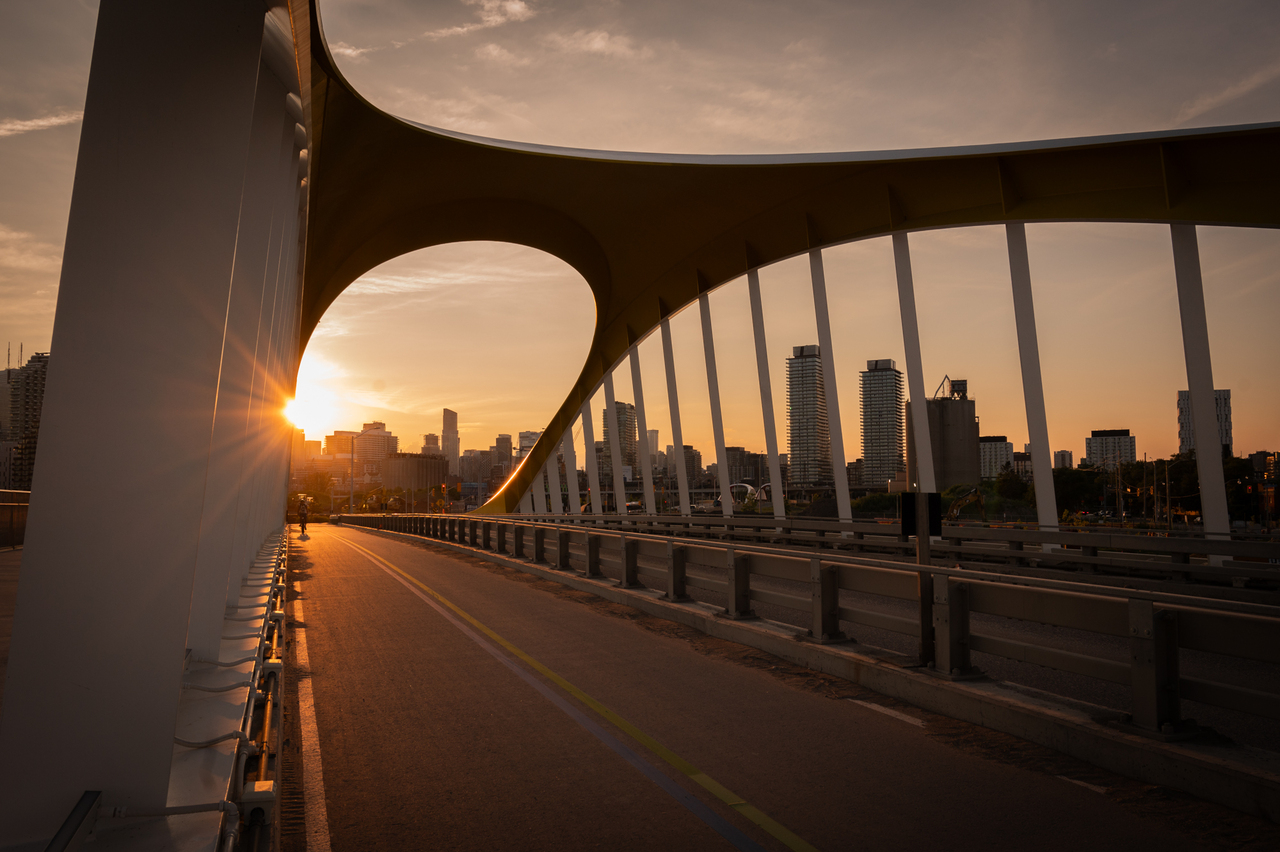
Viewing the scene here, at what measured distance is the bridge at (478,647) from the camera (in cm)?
333

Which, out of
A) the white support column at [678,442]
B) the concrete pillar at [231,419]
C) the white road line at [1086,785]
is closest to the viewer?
the white road line at [1086,785]

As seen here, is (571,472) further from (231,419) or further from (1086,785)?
(1086,785)

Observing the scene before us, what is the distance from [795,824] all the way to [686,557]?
729 centimetres

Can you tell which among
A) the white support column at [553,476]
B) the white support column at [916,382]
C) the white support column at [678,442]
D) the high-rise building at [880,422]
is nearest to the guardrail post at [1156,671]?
the white support column at [916,382]

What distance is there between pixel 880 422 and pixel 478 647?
54.0 feet

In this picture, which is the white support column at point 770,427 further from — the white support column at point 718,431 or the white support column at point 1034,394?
the white support column at point 1034,394

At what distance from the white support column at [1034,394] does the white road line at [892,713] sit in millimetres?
10891

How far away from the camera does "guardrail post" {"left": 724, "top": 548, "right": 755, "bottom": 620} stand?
989 centimetres

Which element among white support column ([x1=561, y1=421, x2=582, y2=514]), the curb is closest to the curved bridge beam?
white support column ([x1=561, y1=421, x2=582, y2=514])

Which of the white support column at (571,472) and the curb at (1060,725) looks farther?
the white support column at (571,472)

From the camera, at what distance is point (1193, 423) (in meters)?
14.3

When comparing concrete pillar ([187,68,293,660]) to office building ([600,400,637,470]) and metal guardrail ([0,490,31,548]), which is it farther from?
office building ([600,400,637,470])

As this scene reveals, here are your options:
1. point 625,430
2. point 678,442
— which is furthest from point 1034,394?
point 625,430

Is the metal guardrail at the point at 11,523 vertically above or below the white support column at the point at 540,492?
below
